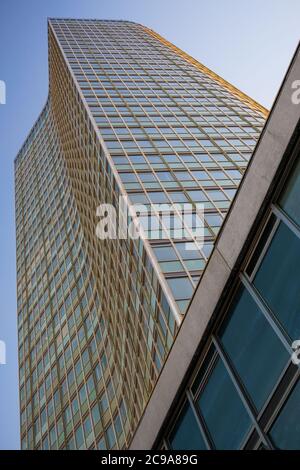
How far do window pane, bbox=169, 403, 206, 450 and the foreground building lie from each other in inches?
0.9

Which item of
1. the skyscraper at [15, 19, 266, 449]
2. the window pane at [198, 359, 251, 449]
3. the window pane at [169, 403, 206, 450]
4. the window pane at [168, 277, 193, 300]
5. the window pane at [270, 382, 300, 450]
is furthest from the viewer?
the skyscraper at [15, 19, 266, 449]

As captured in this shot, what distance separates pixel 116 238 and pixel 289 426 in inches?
1201

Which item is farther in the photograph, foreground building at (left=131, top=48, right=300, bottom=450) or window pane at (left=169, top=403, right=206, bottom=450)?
window pane at (left=169, top=403, right=206, bottom=450)

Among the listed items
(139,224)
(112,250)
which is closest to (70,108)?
(112,250)

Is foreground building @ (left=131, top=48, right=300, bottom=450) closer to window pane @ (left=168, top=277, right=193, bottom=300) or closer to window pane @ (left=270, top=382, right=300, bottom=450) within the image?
window pane @ (left=270, top=382, right=300, bottom=450)

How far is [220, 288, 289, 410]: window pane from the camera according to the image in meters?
10.1

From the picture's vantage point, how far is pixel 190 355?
12727 mm

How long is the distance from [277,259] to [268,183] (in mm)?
1670

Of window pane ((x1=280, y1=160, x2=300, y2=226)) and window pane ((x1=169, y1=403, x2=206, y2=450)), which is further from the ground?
window pane ((x1=280, y1=160, x2=300, y2=226))

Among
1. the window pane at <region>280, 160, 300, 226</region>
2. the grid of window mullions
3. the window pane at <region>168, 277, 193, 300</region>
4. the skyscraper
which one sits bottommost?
the grid of window mullions

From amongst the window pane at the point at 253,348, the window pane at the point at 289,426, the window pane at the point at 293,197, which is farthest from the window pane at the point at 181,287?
the window pane at the point at 289,426

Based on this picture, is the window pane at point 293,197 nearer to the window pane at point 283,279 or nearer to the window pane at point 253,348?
the window pane at point 283,279

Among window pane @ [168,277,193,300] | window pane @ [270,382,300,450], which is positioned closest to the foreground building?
window pane @ [270,382,300,450]
